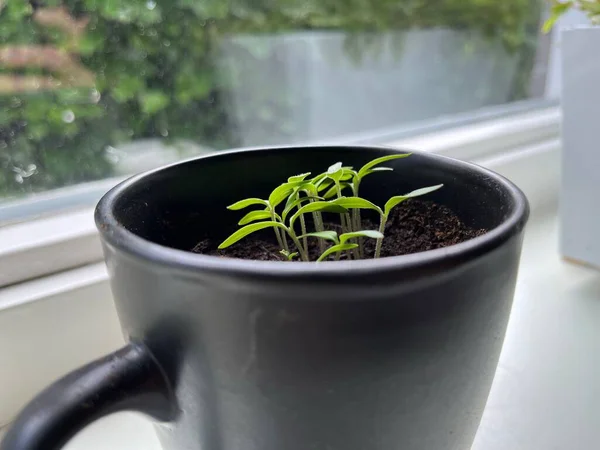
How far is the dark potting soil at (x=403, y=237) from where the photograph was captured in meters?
0.28

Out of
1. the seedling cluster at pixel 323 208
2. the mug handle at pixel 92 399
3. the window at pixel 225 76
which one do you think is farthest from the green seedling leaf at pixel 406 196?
the window at pixel 225 76

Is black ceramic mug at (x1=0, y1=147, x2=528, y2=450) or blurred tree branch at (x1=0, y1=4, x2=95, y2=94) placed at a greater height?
blurred tree branch at (x1=0, y1=4, x2=95, y2=94)

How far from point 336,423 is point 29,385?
25 centimetres

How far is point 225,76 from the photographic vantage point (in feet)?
1.85

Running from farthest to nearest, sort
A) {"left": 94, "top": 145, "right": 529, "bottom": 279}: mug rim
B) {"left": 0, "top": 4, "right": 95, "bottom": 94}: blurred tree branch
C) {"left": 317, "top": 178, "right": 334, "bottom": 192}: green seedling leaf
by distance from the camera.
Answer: {"left": 0, "top": 4, "right": 95, "bottom": 94}: blurred tree branch
{"left": 317, "top": 178, "right": 334, "bottom": 192}: green seedling leaf
{"left": 94, "top": 145, "right": 529, "bottom": 279}: mug rim

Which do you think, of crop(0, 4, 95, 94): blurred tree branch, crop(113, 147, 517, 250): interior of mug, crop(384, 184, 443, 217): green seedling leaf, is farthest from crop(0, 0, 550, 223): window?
crop(384, 184, 443, 217): green seedling leaf

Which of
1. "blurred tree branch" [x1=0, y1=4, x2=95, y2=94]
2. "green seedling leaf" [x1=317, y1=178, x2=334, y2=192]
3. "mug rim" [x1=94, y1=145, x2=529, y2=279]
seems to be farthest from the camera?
"blurred tree branch" [x1=0, y1=4, x2=95, y2=94]

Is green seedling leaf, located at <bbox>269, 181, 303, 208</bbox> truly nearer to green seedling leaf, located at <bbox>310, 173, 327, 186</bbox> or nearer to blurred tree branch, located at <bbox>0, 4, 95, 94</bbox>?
green seedling leaf, located at <bbox>310, 173, 327, 186</bbox>

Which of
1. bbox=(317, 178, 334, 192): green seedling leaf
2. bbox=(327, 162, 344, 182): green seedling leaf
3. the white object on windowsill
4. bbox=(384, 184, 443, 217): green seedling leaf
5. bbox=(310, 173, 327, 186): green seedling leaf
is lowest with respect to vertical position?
the white object on windowsill

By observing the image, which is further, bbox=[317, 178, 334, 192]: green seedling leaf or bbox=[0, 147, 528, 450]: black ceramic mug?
bbox=[317, 178, 334, 192]: green seedling leaf

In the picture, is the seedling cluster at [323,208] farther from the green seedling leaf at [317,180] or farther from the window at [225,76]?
the window at [225,76]

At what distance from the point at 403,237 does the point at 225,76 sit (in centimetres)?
33

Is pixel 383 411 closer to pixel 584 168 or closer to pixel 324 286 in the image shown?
pixel 324 286

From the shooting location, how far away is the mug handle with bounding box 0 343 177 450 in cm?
18
